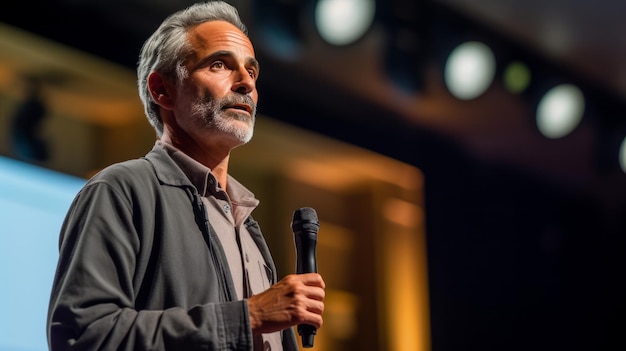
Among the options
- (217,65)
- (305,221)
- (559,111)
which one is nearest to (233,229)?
(305,221)

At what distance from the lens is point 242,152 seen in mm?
4070

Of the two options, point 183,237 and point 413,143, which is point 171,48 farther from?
point 413,143

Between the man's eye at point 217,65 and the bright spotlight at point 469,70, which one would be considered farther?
the bright spotlight at point 469,70

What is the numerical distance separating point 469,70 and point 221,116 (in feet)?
8.65

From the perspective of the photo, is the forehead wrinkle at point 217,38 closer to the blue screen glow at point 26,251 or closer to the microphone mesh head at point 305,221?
the microphone mesh head at point 305,221

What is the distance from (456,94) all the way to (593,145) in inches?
41.5

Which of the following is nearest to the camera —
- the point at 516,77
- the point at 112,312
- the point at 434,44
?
the point at 112,312

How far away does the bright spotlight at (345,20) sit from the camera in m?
3.58

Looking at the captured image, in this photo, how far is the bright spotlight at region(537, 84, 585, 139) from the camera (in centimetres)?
443

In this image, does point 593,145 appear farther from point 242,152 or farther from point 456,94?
point 242,152

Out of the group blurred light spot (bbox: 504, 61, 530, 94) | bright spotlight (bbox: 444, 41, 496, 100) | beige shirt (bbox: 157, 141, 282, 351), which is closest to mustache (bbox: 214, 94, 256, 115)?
beige shirt (bbox: 157, 141, 282, 351)

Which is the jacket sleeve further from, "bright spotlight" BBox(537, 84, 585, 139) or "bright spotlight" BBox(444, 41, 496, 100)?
"bright spotlight" BBox(537, 84, 585, 139)

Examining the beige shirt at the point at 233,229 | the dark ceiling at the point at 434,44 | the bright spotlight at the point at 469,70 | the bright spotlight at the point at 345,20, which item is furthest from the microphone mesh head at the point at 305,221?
the bright spotlight at the point at 469,70

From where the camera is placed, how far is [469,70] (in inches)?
158
